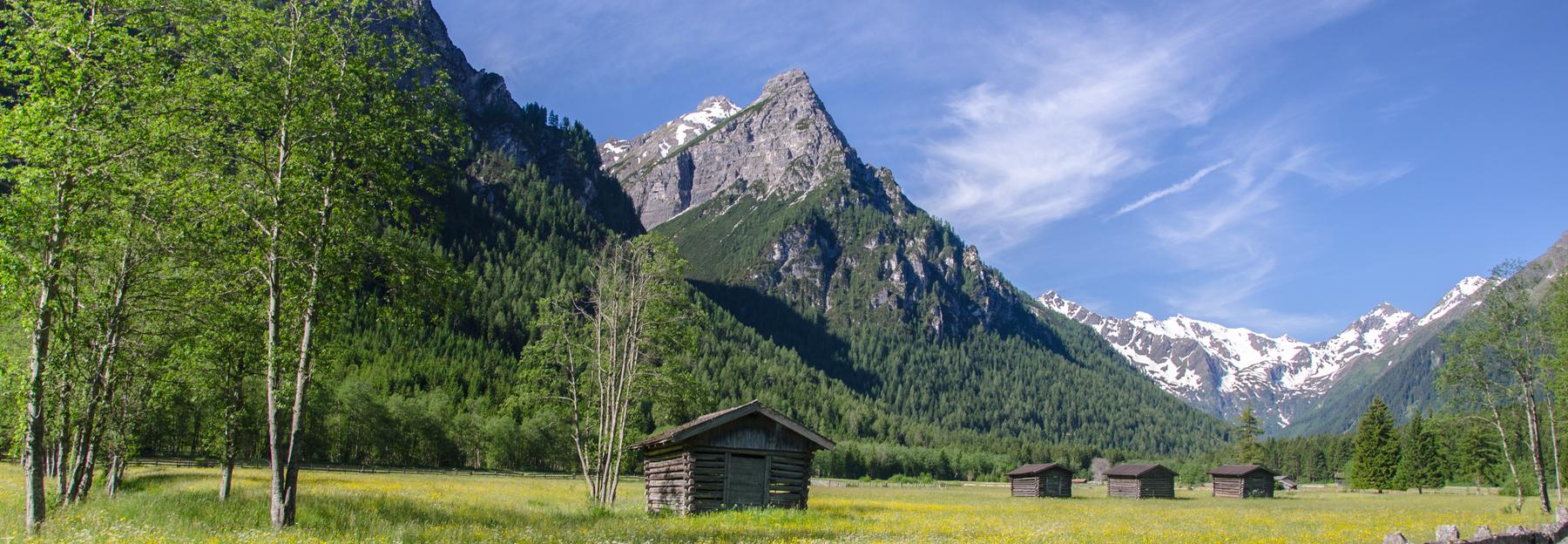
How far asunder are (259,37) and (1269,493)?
310 ft

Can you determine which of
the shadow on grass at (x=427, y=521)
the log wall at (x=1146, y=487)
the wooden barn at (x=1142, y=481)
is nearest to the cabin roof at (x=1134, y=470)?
the wooden barn at (x=1142, y=481)

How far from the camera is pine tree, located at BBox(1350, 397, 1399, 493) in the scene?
100062mm

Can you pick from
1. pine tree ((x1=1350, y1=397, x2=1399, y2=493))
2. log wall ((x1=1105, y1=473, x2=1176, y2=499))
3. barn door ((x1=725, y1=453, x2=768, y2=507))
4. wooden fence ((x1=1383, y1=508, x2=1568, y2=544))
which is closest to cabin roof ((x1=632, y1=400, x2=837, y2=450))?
barn door ((x1=725, y1=453, x2=768, y2=507))

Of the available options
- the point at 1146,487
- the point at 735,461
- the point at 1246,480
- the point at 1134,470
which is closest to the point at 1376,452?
the point at 1246,480

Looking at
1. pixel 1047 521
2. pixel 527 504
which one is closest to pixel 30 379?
pixel 527 504

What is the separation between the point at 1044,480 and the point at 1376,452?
54002mm

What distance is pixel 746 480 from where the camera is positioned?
108ft

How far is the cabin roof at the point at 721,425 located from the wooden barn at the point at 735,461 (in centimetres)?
3

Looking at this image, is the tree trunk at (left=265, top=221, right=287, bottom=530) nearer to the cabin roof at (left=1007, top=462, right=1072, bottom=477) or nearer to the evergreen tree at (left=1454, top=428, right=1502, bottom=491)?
the cabin roof at (left=1007, top=462, right=1072, bottom=477)

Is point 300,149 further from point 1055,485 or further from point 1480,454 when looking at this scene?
point 1480,454

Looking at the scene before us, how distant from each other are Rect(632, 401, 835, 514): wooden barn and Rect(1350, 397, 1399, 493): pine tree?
9630cm

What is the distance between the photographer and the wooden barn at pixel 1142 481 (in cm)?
8156

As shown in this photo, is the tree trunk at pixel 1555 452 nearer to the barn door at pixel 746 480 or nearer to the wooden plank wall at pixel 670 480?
the barn door at pixel 746 480

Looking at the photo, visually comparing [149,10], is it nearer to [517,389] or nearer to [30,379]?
[30,379]
